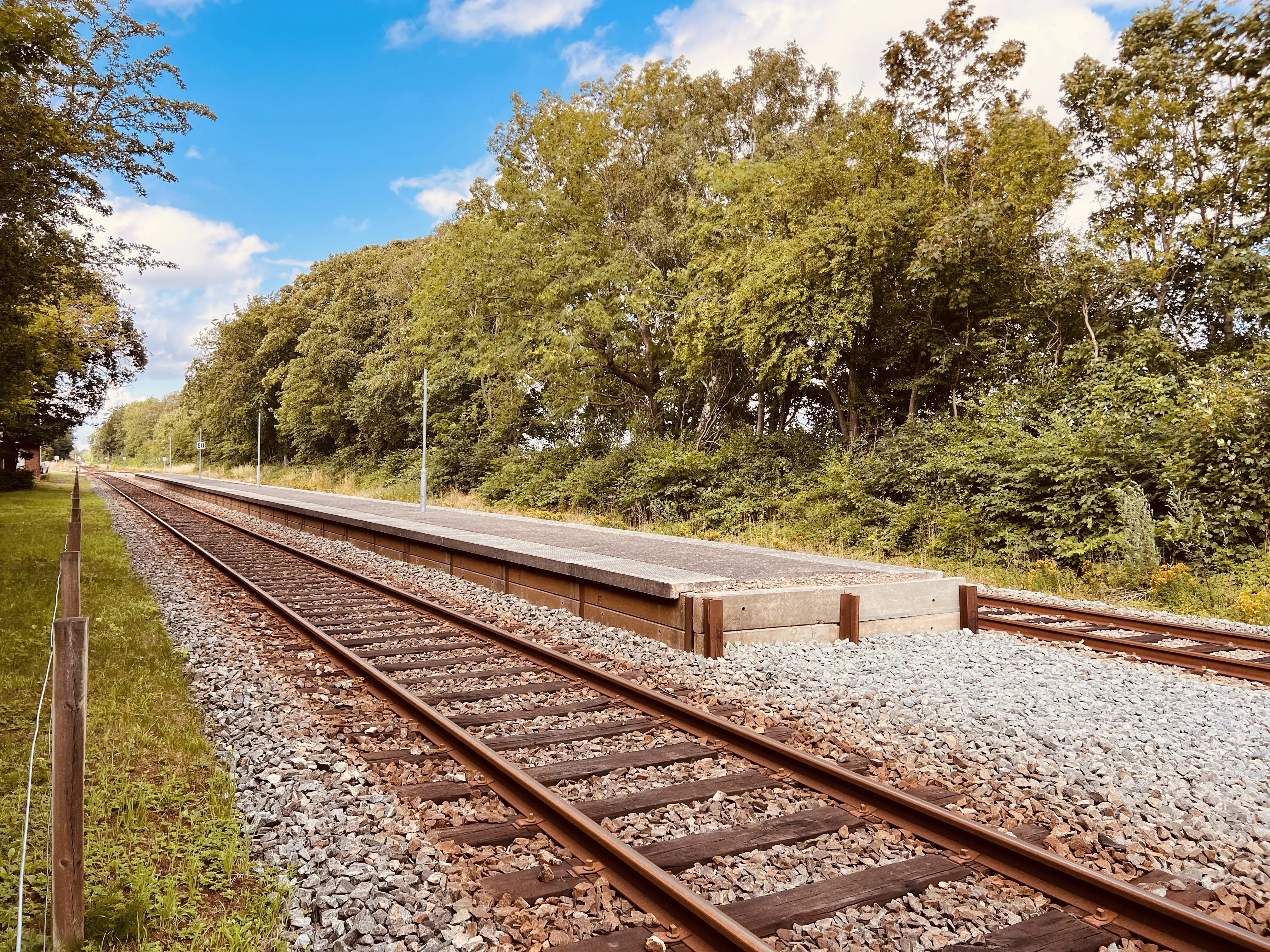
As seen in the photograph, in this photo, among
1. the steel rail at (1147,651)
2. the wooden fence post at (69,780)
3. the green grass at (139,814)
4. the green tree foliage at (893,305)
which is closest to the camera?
the wooden fence post at (69,780)

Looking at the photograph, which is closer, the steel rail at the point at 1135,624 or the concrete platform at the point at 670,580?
the concrete platform at the point at 670,580

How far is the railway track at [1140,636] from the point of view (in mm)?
7062

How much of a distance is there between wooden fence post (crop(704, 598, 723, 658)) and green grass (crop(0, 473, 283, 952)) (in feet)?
13.0

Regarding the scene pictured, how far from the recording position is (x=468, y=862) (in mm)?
3504

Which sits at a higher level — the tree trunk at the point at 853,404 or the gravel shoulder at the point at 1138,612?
the tree trunk at the point at 853,404

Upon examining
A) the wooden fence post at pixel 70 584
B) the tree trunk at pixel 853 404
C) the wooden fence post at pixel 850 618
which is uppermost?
the tree trunk at pixel 853 404

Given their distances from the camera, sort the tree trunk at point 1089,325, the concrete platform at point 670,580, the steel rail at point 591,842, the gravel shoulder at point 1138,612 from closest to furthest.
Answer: the steel rail at point 591,842
the concrete platform at point 670,580
the gravel shoulder at point 1138,612
the tree trunk at point 1089,325

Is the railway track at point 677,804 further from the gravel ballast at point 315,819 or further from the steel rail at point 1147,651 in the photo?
the steel rail at point 1147,651

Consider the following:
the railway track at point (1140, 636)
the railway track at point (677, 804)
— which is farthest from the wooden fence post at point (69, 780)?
the railway track at point (1140, 636)

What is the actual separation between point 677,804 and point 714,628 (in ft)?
9.61

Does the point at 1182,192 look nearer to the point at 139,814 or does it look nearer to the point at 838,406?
the point at 838,406

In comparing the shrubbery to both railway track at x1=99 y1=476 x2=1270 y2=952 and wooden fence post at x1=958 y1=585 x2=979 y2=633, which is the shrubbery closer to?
wooden fence post at x1=958 y1=585 x2=979 y2=633

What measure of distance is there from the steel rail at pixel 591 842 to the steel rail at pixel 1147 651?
620 centimetres

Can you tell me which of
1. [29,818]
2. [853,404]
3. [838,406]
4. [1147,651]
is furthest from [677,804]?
[838,406]
